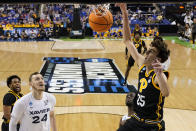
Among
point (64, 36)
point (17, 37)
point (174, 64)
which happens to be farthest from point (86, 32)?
point (174, 64)

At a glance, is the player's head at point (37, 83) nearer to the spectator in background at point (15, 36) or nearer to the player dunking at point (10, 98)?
the player dunking at point (10, 98)

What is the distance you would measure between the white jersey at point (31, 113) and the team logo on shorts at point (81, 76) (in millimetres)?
4834

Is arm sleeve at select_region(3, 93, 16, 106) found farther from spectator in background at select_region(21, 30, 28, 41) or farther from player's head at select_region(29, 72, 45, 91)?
spectator in background at select_region(21, 30, 28, 41)

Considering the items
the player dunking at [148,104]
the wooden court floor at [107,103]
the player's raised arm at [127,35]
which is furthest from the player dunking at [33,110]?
the wooden court floor at [107,103]

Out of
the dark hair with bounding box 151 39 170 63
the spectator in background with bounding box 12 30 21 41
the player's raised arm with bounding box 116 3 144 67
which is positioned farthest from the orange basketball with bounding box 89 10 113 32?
the spectator in background with bounding box 12 30 21 41

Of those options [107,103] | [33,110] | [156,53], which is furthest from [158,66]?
[107,103]

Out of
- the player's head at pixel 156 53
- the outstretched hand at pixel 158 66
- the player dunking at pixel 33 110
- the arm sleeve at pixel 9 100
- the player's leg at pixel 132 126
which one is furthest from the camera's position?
the arm sleeve at pixel 9 100

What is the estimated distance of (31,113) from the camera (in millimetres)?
3408

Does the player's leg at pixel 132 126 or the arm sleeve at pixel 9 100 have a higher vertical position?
the arm sleeve at pixel 9 100

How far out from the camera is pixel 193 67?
11.8 metres

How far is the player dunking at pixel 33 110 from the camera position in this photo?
333cm

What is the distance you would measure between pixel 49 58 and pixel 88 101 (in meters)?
6.43

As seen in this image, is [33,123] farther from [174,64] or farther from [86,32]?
[86,32]

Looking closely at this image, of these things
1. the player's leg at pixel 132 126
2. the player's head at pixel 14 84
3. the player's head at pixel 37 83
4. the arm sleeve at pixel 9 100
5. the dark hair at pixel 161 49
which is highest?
Answer: the dark hair at pixel 161 49
